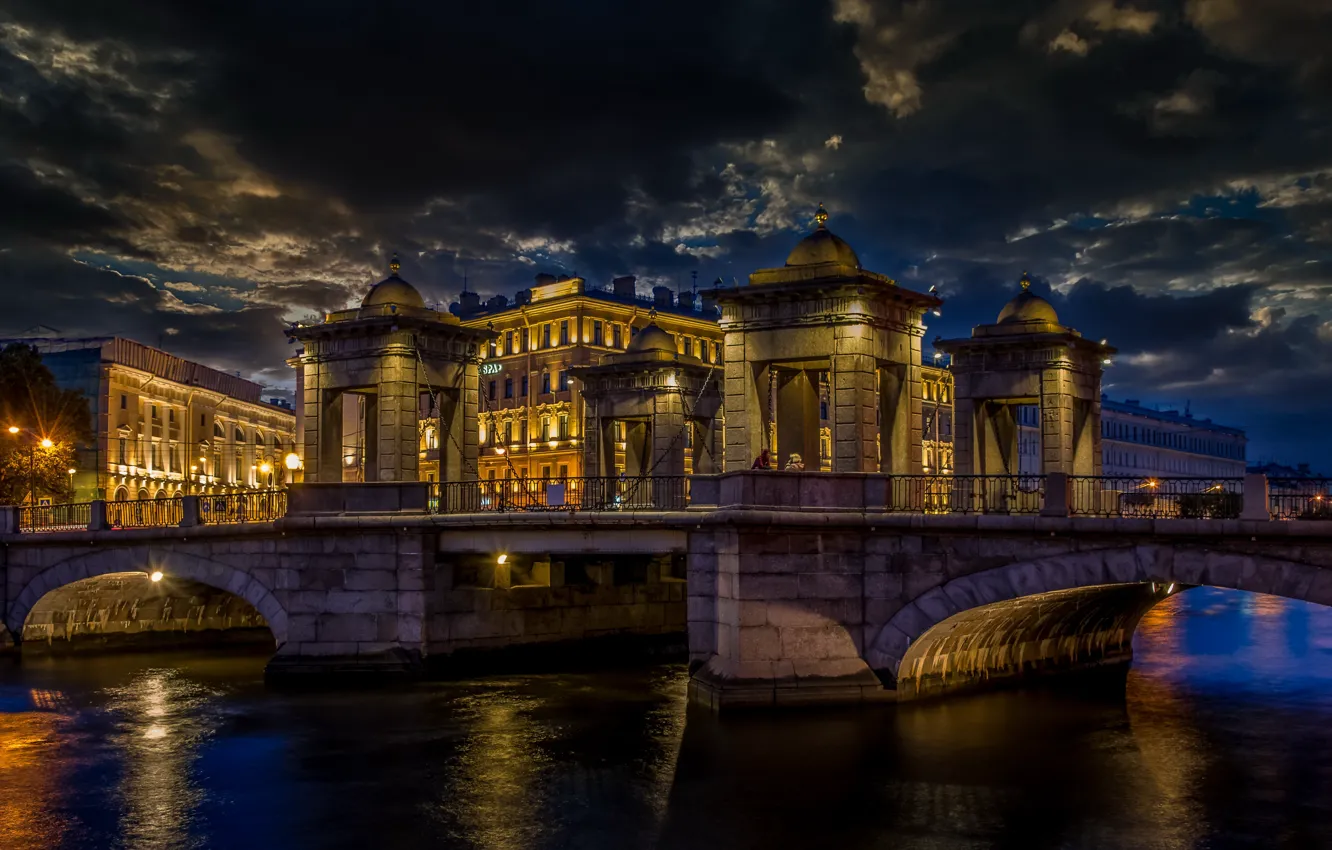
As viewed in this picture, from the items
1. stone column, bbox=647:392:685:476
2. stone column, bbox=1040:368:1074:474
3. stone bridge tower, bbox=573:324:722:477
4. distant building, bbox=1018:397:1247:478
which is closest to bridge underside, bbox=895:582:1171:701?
stone column, bbox=1040:368:1074:474

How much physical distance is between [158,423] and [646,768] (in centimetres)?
8068

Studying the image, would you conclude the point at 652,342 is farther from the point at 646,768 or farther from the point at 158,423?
the point at 158,423

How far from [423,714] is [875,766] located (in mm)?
11566

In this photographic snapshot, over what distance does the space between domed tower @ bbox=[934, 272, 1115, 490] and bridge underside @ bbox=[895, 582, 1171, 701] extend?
244 inches

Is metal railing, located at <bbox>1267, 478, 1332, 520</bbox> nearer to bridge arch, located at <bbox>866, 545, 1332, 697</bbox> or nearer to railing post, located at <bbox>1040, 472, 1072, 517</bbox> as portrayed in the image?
bridge arch, located at <bbox>866, 545, 1332, 697</bbox>

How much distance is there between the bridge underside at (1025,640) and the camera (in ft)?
98.3

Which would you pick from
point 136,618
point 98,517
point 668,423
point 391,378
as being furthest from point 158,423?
point 391,378

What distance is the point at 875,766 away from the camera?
81.1 feet

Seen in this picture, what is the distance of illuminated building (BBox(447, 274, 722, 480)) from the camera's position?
305ft

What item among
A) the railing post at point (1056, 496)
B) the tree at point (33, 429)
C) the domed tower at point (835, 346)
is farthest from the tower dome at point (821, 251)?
the tree at point (33, 429)

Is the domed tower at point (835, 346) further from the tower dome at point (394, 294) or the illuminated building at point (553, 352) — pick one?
the illuminated building at point (553, 352)

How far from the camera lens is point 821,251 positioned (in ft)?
112

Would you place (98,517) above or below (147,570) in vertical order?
above

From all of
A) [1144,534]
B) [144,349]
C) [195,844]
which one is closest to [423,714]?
[195,844]
